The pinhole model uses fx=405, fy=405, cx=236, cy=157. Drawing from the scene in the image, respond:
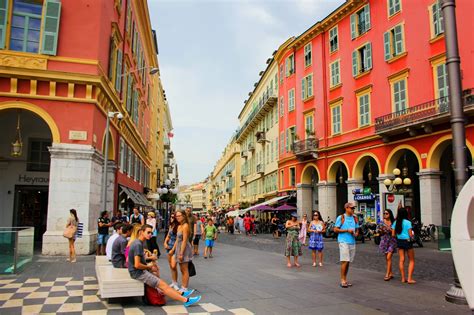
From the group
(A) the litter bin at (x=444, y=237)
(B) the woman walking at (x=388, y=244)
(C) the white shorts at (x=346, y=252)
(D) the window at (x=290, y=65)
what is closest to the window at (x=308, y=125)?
(D) the window at (x=290, y=65)

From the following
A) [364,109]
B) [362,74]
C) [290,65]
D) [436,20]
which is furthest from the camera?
[290,65]

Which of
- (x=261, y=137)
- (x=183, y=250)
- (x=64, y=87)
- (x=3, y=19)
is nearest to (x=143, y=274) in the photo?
(x=183, y=250)

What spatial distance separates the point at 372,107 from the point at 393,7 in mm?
6143

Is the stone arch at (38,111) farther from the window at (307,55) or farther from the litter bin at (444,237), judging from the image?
the window at (307,55)

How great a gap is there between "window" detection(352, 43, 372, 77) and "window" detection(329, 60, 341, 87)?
1.71 m

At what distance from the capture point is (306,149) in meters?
31.7

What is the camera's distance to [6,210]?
1919 centimetres

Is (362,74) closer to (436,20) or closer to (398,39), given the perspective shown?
(398,39)

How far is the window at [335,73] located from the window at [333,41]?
1.14m

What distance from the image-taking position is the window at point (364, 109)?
26.5 metres

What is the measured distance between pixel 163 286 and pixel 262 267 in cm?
594

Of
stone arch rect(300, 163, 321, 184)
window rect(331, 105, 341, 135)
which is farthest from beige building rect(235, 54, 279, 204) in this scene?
window rect(331, 105, 341, 135)

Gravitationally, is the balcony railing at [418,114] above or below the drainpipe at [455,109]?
above

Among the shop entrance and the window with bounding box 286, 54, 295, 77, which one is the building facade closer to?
the shop entrance
